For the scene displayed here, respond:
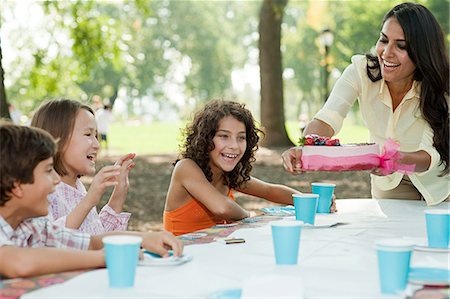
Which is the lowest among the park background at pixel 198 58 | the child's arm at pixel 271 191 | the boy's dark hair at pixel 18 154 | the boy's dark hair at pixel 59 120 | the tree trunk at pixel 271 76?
the child's arm at pixel 271 191

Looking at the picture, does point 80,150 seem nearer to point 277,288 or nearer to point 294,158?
point 294,158

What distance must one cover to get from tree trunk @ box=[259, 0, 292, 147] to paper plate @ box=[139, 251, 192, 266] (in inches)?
523

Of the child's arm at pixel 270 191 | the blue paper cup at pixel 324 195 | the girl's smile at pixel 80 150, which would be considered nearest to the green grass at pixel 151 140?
the child's arm at pixel 270 191

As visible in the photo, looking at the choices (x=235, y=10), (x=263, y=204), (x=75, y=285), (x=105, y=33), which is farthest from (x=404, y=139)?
(x=235, y=10)

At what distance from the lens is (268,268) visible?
221 centimetres

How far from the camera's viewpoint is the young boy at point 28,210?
206cm

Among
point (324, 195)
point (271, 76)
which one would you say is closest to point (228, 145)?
point (324, 195)

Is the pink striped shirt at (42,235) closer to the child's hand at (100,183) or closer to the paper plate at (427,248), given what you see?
the child's hand at (100,183)

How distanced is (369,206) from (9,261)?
2.04 m

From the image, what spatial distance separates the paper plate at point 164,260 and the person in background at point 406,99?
1.33 m

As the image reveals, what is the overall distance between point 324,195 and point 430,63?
33.7 inches

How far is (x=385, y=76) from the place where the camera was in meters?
3.59

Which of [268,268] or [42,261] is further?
[268,268]

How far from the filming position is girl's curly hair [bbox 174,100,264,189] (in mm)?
3699
